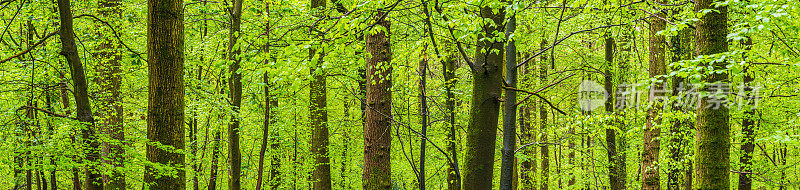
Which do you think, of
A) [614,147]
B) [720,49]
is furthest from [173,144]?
[614,147]

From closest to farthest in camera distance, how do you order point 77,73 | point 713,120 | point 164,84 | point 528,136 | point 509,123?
point 164,84, point 713,120, point 509,123, point 77,73, point 528,136

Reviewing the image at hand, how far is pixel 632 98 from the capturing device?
988cm

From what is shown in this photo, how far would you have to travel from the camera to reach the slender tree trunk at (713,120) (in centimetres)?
470

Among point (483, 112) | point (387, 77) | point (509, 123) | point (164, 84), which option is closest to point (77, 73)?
point (164, 84)

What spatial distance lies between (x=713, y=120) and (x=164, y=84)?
537cm

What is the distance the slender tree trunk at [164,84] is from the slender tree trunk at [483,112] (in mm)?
2735

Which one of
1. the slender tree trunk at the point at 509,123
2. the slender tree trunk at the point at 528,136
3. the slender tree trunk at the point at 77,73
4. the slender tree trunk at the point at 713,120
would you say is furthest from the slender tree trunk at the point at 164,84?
the slender tree trunk at the point at 528,136

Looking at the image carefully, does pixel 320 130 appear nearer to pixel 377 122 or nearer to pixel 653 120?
pixel 377 122

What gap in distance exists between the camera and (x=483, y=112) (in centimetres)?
439

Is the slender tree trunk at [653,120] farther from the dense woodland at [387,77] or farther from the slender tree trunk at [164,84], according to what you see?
the slender tree trunk at [164,84]

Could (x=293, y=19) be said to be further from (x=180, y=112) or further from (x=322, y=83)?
(x=180, y=112)

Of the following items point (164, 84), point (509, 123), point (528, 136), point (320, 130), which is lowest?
point (528, 136)

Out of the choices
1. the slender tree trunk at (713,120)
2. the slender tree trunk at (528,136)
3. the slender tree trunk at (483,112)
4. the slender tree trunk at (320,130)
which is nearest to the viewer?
the slender tree trunk at (483,112)

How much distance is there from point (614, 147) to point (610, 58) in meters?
2.13
